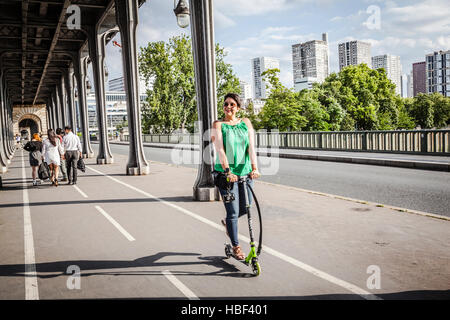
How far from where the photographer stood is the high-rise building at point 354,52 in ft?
493

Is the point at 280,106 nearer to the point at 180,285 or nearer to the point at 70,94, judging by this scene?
the point at 70,94

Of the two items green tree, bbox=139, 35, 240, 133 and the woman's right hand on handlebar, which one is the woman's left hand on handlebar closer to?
the woman's right hand on handlebar

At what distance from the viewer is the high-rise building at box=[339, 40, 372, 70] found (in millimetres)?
150375

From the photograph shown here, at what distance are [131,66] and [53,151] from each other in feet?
17.0

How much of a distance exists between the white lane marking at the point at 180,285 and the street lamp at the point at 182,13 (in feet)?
23.3

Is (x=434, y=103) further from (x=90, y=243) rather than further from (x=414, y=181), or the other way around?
(x=90, y=243)

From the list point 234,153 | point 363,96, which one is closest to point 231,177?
point 234,153

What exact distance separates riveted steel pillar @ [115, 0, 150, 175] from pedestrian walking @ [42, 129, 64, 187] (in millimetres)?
3010

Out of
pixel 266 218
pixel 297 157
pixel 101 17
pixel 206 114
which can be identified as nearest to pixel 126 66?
pixel 101 17

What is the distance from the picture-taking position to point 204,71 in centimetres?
902

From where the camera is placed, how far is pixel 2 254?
5.45m

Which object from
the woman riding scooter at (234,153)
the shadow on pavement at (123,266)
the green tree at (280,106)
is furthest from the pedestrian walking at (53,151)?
the green tree at (280,106)
